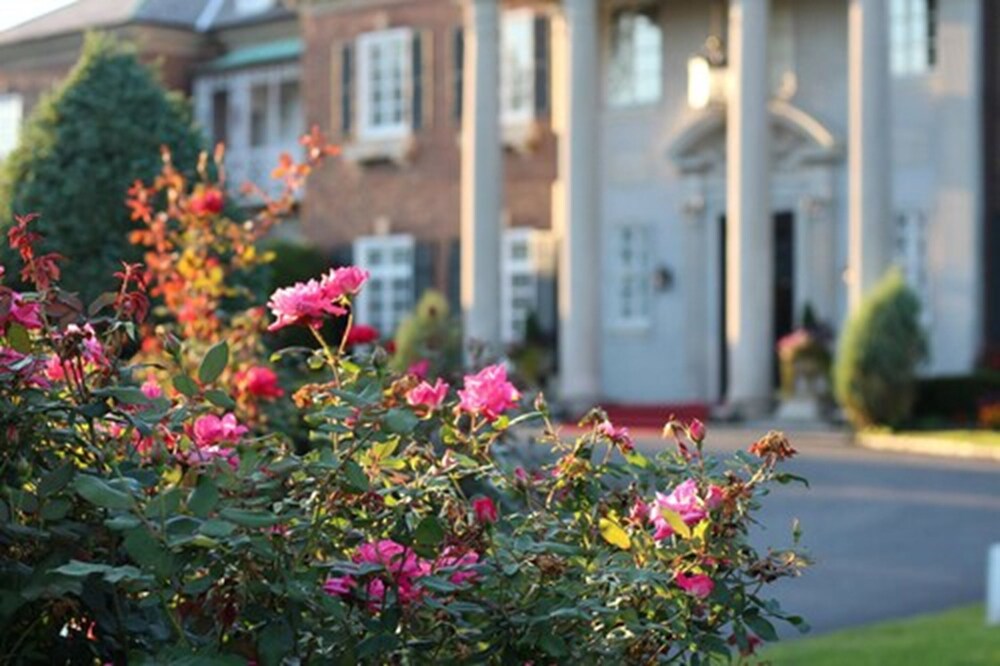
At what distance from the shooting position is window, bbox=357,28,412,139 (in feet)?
115

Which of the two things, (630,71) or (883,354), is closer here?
(883,354)

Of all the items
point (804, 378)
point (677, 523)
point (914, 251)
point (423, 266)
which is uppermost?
point (914, 251)

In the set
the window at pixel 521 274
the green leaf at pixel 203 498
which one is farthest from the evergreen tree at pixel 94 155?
the window at pixel 521 274

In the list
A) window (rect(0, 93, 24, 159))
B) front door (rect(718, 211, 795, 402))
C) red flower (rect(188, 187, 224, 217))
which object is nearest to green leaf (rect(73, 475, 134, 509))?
red flower (rect(188, 187, 224, 217))

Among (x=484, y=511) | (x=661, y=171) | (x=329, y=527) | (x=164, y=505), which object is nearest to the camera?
(x=164, y=505)

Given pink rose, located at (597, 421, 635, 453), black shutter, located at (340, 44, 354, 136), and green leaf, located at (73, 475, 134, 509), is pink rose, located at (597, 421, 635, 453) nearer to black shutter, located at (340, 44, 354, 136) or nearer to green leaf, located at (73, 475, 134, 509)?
green leaf, located at (73, 475, 134, 509)

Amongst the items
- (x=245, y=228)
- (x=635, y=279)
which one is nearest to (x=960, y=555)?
(x=245, y=228)

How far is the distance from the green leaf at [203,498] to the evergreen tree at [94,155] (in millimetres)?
7969

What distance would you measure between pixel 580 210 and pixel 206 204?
19373mm

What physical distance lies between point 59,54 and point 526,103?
10.3m

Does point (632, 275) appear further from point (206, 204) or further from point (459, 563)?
point (459, 563)

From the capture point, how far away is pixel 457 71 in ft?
113

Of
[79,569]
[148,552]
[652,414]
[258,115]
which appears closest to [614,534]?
[148,552]

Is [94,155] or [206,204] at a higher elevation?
[94,155]
